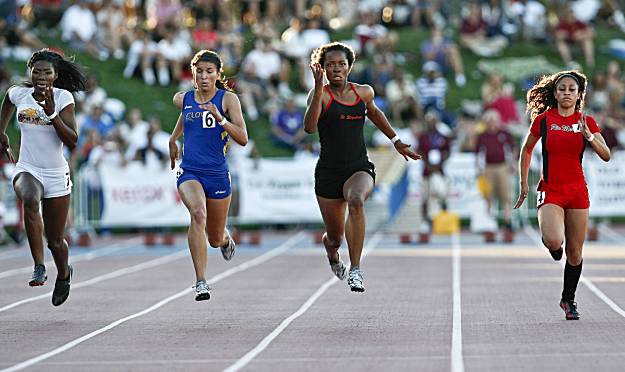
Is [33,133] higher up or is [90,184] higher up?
[33,133]

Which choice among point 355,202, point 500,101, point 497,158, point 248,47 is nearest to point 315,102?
point 355,202

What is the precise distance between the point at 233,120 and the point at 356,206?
125cm

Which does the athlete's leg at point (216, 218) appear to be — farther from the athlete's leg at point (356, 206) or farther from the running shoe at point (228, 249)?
the athlete's leg at point (356, 206)

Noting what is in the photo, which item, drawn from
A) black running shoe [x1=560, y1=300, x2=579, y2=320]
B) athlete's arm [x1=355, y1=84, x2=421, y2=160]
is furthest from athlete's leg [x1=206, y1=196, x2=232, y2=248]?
black running shoe [x1=560, y1=300, x2=579, y2=320]

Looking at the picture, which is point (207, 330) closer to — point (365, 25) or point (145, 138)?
point (145, 138)

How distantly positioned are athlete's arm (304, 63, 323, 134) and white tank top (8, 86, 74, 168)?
6.38 ft

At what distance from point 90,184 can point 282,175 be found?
3.52 metres

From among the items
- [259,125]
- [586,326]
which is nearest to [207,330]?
[586,326]

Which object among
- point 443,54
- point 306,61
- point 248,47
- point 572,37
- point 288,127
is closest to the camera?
point 288,127

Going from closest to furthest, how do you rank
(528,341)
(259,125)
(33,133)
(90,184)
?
(528,341) < (33,133) < (90,184) < (259,125)

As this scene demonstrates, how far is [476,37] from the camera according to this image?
3466cm

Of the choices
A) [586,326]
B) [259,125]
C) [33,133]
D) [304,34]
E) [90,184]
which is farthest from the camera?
[304,34]

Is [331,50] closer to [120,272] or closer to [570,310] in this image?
[570,310]

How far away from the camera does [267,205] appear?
2659cm
